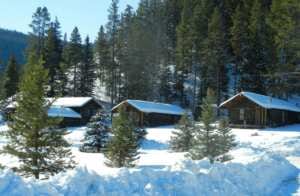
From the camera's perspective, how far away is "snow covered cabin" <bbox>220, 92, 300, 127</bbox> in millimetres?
45250

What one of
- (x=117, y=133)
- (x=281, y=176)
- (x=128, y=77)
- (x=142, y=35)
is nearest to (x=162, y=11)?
(x=142, y=35)

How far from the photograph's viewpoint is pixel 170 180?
39.9 feet

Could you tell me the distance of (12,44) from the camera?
6245 inches

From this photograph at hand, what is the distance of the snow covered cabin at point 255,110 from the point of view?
45.2 m

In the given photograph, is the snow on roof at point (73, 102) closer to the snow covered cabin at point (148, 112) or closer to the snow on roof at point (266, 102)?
the snow covered cabin at point (148, 112)

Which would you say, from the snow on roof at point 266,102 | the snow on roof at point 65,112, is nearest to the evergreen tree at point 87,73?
the snow on roof at point 65,112

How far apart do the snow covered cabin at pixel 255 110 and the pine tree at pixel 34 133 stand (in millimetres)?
30616

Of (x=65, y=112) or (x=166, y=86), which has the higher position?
(x=166, y=86)

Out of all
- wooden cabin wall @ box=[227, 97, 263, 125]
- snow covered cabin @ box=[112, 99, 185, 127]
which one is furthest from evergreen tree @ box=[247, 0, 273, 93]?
snow covered cabin @ box=[112, 99, 185, 127]

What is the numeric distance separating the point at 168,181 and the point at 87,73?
57290mm

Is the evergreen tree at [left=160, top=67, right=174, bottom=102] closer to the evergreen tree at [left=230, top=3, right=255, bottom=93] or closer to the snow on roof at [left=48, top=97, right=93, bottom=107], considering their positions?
the evergreen tree at [left=230, top=3, right=255, bottom=93]

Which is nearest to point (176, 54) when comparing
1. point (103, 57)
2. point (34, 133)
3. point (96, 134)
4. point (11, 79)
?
point (103, 57)

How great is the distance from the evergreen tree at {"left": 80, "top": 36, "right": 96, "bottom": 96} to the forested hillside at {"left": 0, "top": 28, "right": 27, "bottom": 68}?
83.8 m

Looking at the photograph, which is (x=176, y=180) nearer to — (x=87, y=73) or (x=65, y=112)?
(x=65, y=112)
